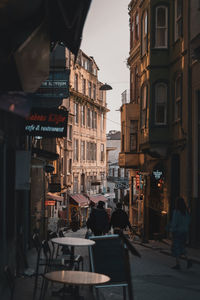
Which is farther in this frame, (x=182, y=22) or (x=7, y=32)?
(x=182, y=22)

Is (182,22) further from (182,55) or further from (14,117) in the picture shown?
(14,117)

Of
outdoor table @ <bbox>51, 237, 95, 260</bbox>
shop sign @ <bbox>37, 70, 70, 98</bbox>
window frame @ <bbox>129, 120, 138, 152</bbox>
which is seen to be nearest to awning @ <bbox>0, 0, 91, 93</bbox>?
outdoor table @ <bbox>51, 237, 95, 260</bbox>

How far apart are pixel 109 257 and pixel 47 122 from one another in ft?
15.0

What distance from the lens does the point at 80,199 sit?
52.2 metres

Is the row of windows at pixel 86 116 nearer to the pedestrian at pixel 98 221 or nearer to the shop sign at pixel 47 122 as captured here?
the pedestrian at pixel 98 221

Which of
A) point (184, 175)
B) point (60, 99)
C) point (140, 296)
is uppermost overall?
point (60, 99)

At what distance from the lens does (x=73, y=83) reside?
54406mm

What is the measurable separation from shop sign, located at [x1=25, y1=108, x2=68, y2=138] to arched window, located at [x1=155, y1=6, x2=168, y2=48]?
11910 millimetres

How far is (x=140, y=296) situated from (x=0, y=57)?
5.14m

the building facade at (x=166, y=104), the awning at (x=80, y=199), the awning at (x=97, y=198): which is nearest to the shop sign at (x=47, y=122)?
the building facade at (x=166, y=104)

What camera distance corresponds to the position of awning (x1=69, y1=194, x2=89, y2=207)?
50250 mm

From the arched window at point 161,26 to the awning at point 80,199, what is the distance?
95.5 ft


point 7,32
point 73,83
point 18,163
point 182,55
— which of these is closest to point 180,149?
point 182,55

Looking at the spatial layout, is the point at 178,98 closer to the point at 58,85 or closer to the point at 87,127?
the point at 58,85
